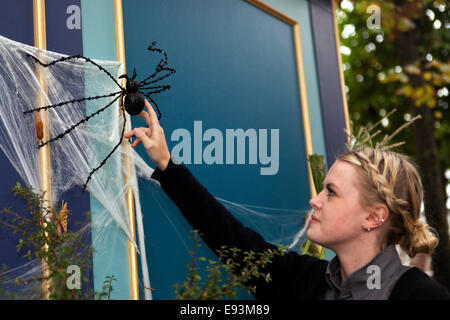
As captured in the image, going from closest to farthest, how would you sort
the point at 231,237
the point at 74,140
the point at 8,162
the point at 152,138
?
the point at 8,162 < the point at 74,140 < the point at 152,138 < the point at 231,237

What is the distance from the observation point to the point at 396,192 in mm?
1910

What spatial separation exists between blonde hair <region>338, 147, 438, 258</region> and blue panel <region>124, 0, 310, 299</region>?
632mm

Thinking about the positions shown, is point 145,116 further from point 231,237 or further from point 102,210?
point 231,237

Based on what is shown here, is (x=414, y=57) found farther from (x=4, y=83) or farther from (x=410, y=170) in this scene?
(x=4, y=83)

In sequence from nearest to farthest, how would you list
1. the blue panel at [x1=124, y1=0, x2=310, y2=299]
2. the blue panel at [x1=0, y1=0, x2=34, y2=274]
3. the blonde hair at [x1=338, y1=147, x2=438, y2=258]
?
1. the blue panel at [x1=0, y1=0, x2=34, y2=274]
2. the blonde hair at [x1=338, y1=147, x2=438, y2=258]
3. the blue panel at [x1=124, y1=0, x2=310, y2=299]

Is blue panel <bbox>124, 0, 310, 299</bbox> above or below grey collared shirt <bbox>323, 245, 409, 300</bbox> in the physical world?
above

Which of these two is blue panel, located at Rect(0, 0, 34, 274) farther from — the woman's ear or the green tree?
the green tree

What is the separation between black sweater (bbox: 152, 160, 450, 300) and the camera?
1.91 metres

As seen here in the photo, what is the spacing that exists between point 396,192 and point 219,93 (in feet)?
3.01

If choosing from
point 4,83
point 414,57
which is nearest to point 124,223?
point 4,83

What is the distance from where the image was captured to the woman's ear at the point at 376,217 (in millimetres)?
1892

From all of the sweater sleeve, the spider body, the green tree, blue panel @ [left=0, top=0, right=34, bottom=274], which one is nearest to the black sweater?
the sweater sleeve

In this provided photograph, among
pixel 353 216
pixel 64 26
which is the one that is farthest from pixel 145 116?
pixel 353 216
